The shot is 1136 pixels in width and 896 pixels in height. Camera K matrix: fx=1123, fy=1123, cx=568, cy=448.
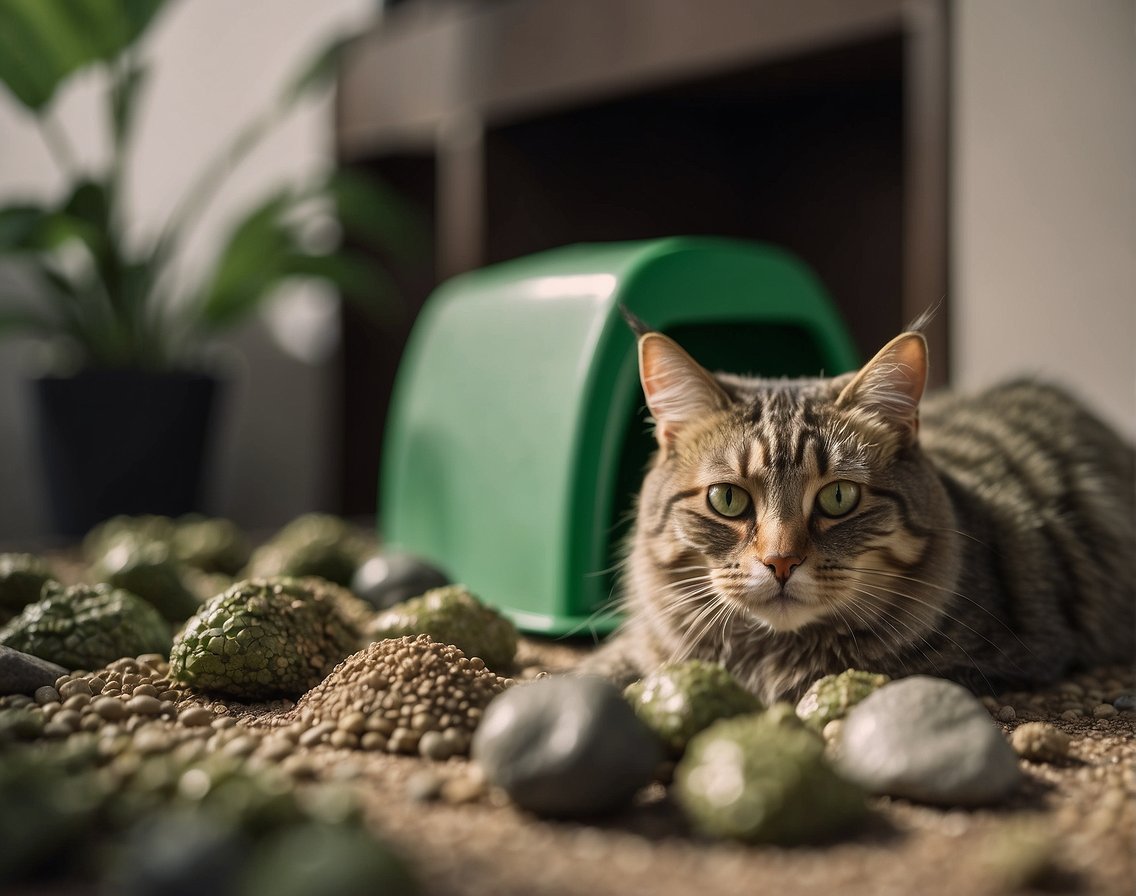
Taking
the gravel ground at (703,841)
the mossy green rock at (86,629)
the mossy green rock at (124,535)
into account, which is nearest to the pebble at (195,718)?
the gravel ground at (703,841)

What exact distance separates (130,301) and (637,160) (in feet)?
4.64

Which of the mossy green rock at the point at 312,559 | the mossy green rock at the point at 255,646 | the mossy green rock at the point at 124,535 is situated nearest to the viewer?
the mossy green rock at the point at 255,646

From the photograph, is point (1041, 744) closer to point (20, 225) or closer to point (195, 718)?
point (195, 718)

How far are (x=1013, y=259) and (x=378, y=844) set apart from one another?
5.47ft

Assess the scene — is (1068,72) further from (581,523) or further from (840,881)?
(840,881)

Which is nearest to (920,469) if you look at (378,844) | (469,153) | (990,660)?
(990,660)

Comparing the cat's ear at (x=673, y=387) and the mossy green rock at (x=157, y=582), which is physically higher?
the cat's ear at (x=673, y=387)

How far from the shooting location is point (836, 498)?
121cm

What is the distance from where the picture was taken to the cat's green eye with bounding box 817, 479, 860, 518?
1.21 meters

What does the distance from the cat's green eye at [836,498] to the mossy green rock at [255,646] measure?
609mm

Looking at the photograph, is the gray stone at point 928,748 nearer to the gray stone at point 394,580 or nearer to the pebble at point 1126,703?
the pebble at point 1126,703

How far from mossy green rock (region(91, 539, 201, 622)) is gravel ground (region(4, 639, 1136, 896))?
0.51m

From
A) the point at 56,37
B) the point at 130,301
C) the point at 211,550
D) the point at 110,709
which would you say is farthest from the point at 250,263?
the point at 110,709

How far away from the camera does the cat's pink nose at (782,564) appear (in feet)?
3.78
